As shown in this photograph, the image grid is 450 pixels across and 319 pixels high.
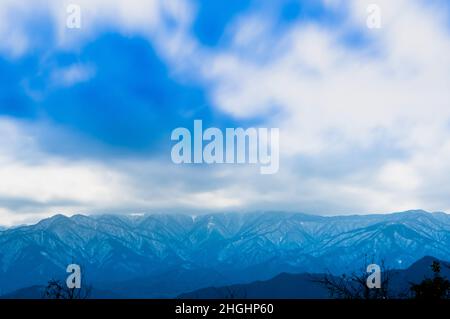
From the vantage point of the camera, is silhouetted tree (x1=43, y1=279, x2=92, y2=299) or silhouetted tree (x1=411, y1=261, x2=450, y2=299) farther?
silhouetted tree (x1=411, y1=261, x2=450, y2=299)

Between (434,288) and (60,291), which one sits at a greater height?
(434,288)

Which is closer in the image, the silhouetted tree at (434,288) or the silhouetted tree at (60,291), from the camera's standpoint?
the silhouetted tree at (60,291)

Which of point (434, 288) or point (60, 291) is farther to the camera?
point (60, 291)
